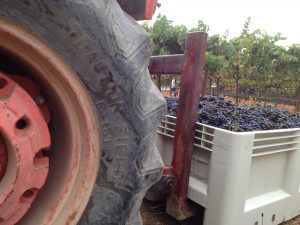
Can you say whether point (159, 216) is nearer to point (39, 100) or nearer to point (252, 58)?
point (39, 100)

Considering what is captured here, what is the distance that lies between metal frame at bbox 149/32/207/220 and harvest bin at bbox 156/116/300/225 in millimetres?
57

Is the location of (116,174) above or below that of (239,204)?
above

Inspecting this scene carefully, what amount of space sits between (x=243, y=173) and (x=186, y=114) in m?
0.35

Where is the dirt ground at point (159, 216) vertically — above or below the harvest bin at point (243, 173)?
below

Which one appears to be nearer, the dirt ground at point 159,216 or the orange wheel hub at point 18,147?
the orange wheel hub at point 18,147

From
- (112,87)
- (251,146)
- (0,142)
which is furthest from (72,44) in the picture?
(251,146)

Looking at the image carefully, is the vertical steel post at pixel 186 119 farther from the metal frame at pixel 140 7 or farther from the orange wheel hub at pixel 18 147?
the orange wheel hub at pixel 18 147

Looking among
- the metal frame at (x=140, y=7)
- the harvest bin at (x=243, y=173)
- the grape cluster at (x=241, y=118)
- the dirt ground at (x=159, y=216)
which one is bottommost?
the dirt ground at (x=159, y=216)

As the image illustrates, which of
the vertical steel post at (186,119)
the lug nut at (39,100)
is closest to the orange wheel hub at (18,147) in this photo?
the lug nut at (39,100)

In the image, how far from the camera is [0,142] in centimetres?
76

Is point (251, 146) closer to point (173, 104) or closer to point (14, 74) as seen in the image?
point (173, 104)

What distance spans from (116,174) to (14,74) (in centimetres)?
38

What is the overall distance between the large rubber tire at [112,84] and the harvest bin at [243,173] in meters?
0.50

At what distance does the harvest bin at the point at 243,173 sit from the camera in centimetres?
141
